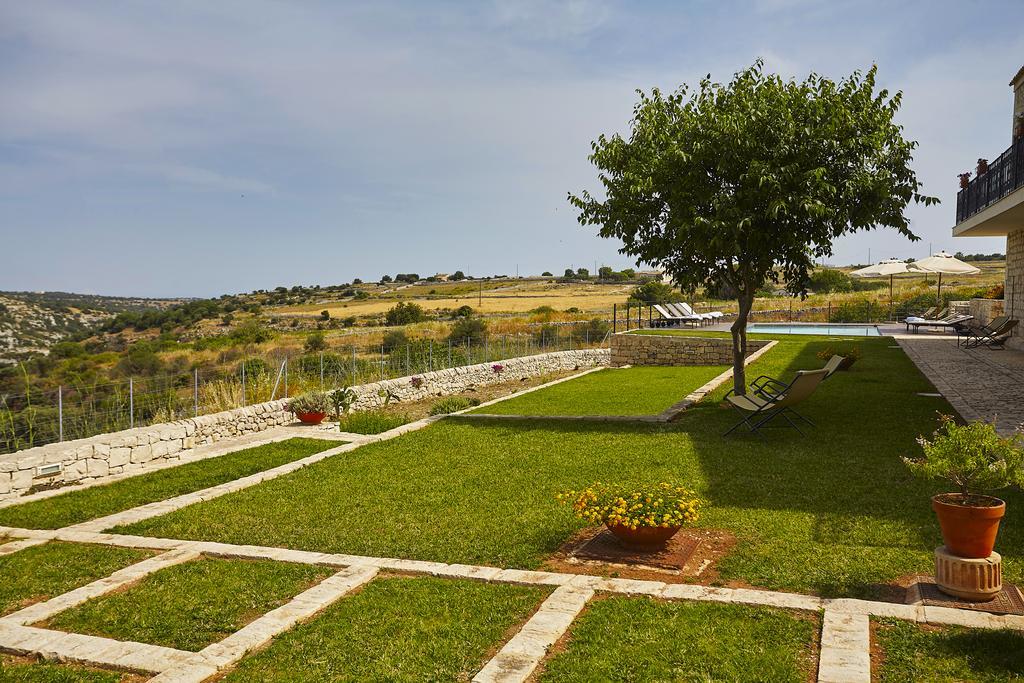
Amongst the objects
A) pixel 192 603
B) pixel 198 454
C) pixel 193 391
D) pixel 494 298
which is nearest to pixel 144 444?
pixel 198 454

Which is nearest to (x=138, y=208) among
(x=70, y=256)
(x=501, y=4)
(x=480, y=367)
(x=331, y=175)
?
(x=70, y=256)

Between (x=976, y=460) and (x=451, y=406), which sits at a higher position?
(x=976, y=460)

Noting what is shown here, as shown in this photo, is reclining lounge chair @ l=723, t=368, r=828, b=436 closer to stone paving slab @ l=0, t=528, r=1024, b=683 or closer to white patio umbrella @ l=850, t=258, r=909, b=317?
stone paving slab @ l=0, t=528, r=1024, b=683

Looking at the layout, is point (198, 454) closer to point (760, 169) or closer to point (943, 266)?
point (760, 169)

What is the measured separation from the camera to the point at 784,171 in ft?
30.7

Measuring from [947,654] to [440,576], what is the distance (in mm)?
2825

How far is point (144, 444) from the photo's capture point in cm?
931

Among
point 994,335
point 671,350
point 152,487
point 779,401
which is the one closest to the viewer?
point 152,487

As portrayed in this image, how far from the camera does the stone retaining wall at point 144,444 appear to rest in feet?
25.7

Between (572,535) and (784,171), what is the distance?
633 centimetres

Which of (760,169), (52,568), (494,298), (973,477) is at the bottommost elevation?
(52,568)

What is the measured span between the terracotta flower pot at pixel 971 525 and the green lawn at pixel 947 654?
55 cm

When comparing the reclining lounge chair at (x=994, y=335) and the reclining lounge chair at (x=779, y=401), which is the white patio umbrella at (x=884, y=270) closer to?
the reclining lounge chair at (x=994, y=335)

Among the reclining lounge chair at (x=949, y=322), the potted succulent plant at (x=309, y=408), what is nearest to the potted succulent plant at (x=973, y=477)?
the potted succulent plant at (x=309, y=408)
